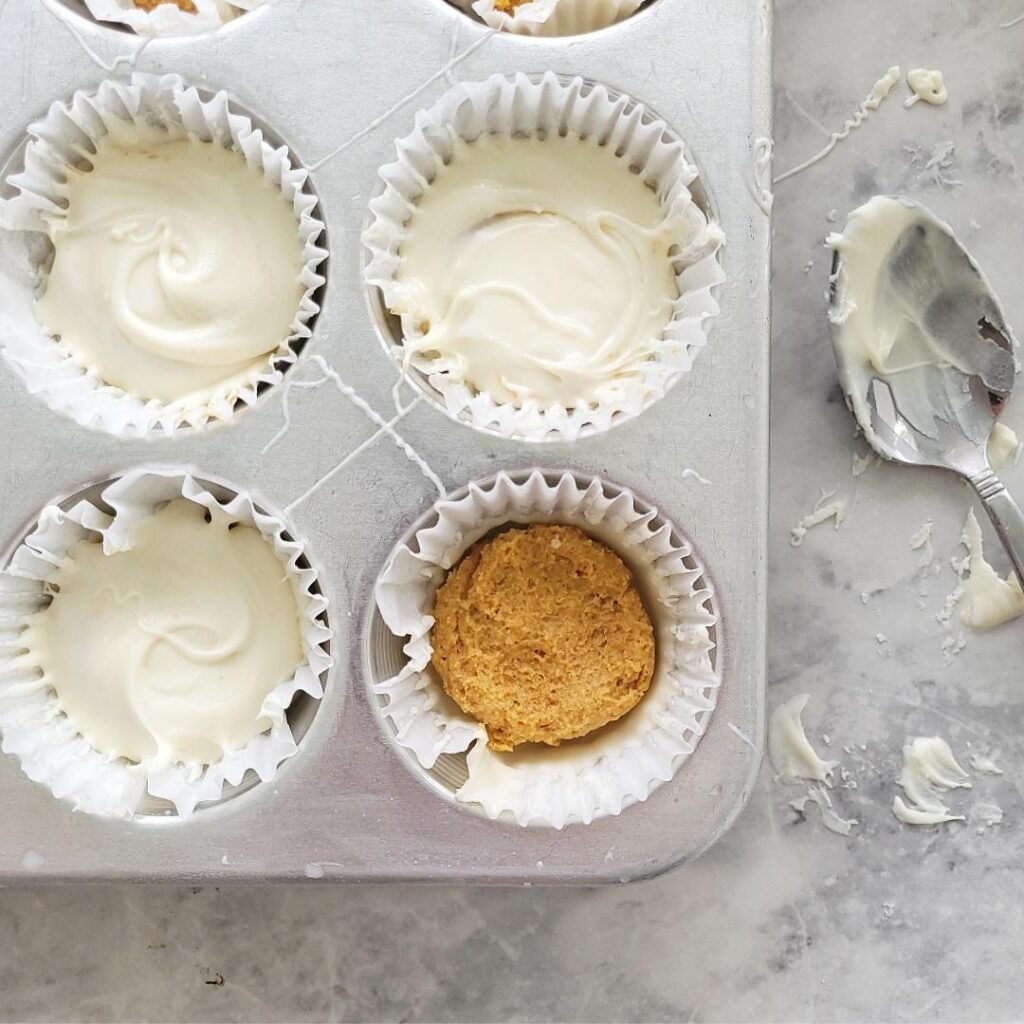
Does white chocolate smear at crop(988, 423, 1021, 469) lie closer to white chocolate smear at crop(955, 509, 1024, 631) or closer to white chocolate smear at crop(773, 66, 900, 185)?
white chocolate smear at crop(955, 509, 1024, 631)

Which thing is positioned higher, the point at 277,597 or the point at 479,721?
the point at 277,597

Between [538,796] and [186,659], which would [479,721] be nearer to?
Result: [538,796]

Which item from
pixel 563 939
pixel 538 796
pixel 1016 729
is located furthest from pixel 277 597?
pixel 1016 729

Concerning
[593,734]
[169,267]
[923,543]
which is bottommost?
[593,734]

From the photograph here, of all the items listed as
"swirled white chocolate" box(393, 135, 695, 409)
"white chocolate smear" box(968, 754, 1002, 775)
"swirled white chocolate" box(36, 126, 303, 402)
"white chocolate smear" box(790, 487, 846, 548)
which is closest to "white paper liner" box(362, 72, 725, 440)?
"swirled white chocolate" box(393, 135, 695, 409)

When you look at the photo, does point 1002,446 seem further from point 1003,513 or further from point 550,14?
point 550,14

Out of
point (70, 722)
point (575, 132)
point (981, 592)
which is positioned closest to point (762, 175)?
point (575, 132)

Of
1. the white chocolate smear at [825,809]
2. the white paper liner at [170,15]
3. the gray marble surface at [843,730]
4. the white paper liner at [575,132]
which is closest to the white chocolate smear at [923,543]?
the gray marble surface at [843,730]
